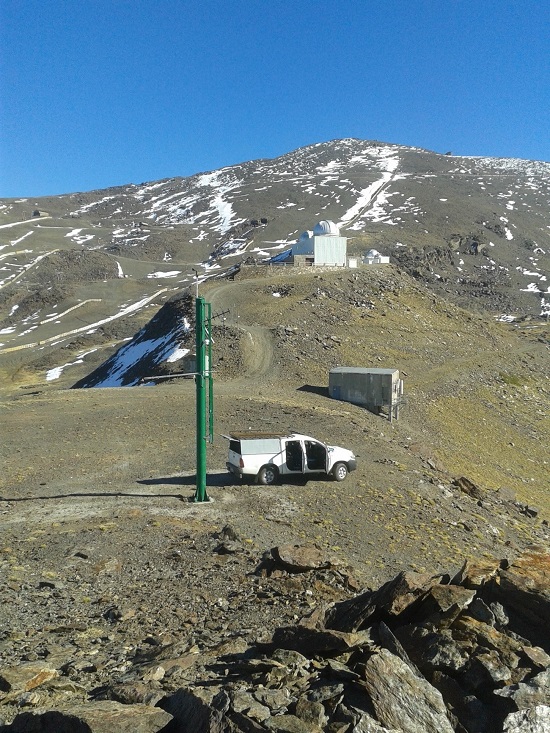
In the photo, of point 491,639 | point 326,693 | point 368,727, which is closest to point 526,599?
point 491,639

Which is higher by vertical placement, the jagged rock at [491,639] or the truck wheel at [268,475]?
the jagged rock at [491,639]

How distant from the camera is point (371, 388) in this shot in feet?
89.2

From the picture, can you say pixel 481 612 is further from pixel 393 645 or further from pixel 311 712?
pixel 311 712

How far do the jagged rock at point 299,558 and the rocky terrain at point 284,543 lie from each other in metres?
0.04

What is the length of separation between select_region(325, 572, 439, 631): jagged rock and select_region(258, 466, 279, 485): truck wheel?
8058 mm

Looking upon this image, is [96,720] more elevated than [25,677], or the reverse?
[96,720]

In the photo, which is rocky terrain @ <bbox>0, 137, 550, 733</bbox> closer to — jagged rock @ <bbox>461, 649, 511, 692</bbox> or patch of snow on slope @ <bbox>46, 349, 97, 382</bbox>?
jagged rock @ <bbox>461, 649, 511, 692</bbox>

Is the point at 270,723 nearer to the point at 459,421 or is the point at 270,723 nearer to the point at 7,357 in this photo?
the point at 459,421

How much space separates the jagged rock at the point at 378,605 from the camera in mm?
7114

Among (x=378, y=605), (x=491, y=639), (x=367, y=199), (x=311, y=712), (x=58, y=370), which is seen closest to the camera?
(x=311, y=712)

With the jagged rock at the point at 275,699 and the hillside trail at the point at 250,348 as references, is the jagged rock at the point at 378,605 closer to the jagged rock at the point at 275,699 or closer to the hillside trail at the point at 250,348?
the jagged rock at the point at 275,699

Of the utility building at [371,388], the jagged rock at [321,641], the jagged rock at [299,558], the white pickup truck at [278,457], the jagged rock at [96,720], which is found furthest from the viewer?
the utility building at [371,388]

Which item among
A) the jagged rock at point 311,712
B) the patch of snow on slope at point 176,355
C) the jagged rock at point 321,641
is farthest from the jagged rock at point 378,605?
the patch of snow on slope at point 176,355

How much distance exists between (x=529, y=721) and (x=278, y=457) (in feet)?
36.1
